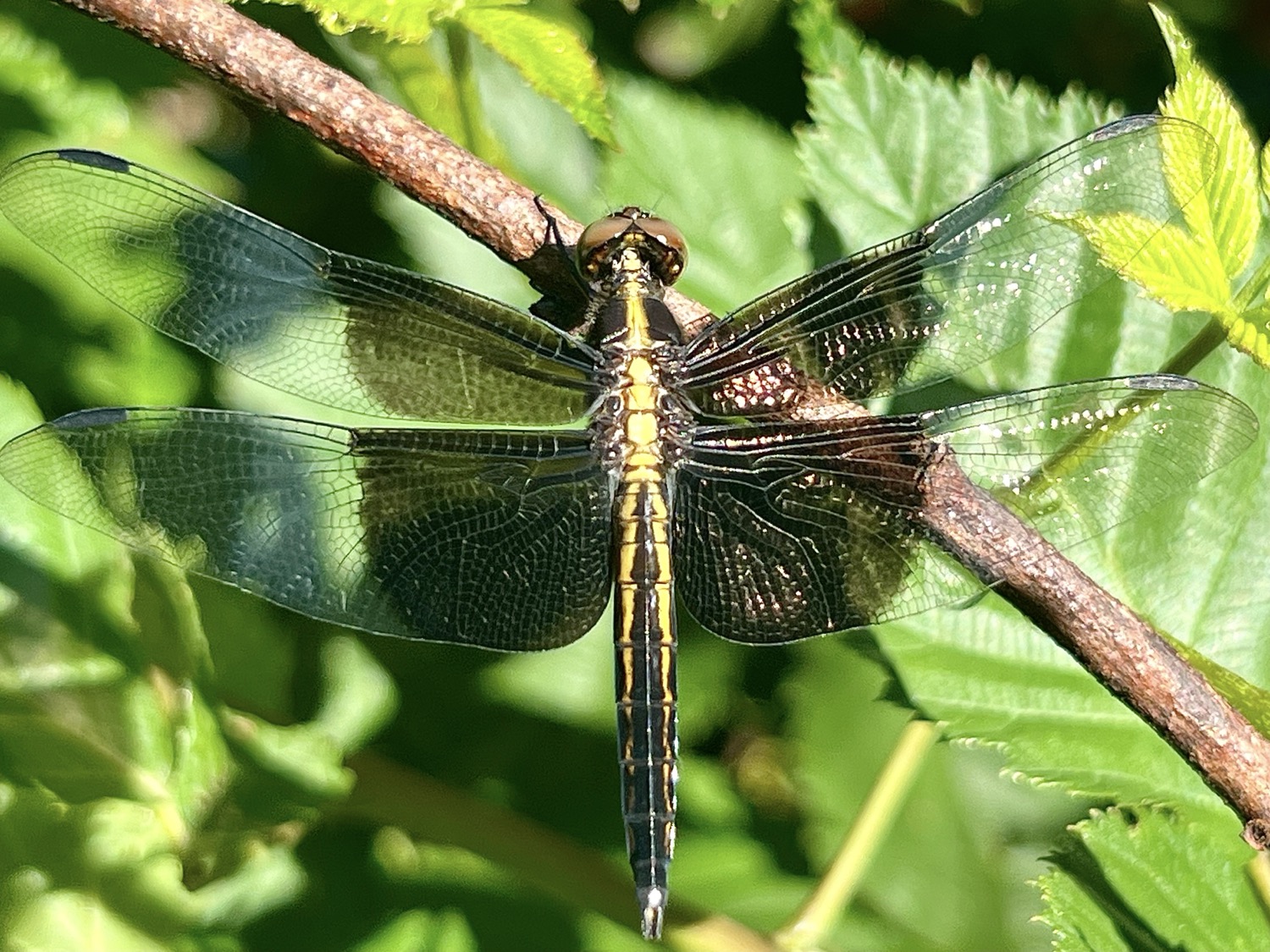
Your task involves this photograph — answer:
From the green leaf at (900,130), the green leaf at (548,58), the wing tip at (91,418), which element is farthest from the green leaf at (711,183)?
the wing tip at (91,418)

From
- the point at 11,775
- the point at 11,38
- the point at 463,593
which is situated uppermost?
the point at 11,38

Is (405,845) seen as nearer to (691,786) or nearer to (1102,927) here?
(691,786)

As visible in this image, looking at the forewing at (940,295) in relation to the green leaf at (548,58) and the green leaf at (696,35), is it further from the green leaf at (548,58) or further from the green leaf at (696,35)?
the green leaf at (696,35)

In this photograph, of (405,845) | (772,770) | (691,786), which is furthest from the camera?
(772,770)

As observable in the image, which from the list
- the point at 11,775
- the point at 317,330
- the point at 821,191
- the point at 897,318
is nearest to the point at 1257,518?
the point at 897,318

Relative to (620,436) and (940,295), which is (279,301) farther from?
(940,295)

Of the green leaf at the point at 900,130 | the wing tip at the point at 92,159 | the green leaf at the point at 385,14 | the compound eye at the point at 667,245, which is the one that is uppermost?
the green leaf at the point at 900,130
